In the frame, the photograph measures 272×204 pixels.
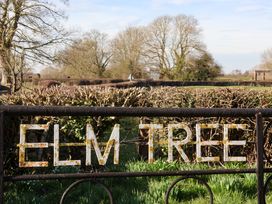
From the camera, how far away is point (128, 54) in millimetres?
57844

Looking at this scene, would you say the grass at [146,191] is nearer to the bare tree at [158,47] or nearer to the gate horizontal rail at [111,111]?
the gate horizontal rail at [111,111]

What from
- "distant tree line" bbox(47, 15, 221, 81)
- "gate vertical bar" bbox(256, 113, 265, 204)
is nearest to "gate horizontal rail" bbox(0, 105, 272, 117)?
"gate vertical bar" bbox(256, 113, 265, 204)

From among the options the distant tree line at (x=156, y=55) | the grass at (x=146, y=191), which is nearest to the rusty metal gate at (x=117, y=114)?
the grass at (x=146, y=191)

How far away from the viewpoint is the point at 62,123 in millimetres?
6422

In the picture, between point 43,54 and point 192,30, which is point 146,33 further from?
point 43,54

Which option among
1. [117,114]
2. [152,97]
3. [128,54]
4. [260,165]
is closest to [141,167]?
[152,97]

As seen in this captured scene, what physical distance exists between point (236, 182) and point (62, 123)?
8.65ft

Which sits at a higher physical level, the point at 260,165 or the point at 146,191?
the point at 260,165

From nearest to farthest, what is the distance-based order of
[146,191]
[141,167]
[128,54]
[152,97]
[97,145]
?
[97,145]
[146,191]
[141,167]
[152,97]
[128,54]

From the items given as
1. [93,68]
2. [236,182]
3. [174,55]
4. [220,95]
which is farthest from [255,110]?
[174,55]

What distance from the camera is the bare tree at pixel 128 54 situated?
56.8 metres

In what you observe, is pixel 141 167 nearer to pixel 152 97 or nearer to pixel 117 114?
pixel 152 97

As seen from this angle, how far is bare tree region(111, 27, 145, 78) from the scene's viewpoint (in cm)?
5675

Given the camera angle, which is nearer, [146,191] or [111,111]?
[111,111]
